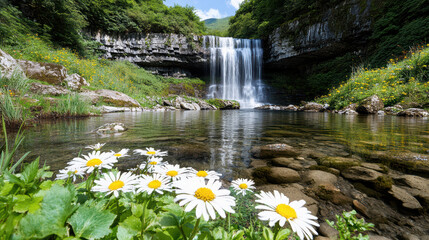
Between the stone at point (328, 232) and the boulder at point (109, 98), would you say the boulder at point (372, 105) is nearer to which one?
the stone at point (328, 232)

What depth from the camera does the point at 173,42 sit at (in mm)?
21750

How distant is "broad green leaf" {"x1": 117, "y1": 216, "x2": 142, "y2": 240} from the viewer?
0.50 m

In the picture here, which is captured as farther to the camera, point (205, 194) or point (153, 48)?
point (153, 48)

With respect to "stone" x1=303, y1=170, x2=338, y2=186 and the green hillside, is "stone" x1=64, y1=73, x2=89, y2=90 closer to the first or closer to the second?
"stone" x1=303, y1=170, x2=338, y2=186

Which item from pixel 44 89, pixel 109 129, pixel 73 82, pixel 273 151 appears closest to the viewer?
pixel 273 151

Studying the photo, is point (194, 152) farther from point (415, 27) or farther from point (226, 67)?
point (226, 67)

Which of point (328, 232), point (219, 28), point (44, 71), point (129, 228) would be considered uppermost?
point (219, 28)

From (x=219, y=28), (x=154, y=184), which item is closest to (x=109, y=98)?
(x=154, y=184)

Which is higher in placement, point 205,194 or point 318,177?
point 205,194

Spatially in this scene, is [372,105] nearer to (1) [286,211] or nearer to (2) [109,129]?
(1) [286,211]

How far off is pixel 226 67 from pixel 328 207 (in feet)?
75.2

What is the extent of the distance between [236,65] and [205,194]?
77.4ft

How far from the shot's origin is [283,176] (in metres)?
1.60

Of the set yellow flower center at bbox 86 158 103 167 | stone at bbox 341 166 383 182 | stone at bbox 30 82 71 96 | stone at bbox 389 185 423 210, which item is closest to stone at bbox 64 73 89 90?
stone at bbox 30 82 71 96
